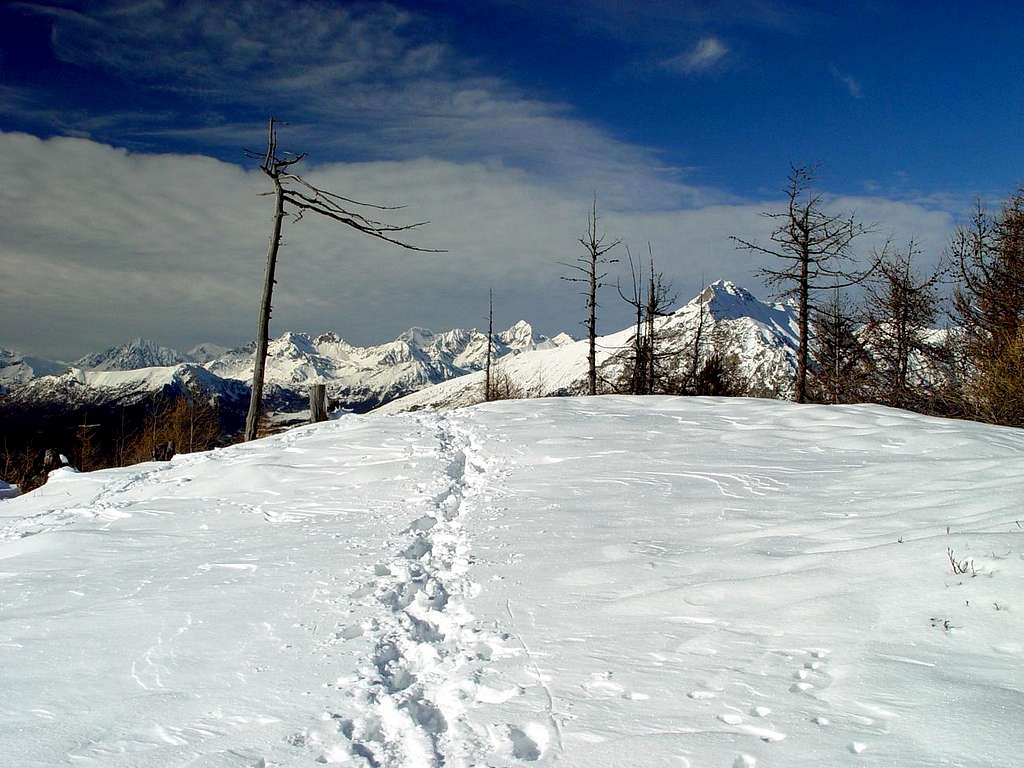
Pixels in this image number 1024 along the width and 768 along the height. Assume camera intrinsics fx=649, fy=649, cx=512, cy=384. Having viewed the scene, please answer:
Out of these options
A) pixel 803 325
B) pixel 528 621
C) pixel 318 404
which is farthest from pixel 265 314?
pixel 803 325

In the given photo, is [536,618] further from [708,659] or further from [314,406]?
[314,406]

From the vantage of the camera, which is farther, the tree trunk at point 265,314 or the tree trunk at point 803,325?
the tree trunk at point 803,325

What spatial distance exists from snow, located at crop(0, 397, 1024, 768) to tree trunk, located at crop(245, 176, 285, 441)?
471 cm

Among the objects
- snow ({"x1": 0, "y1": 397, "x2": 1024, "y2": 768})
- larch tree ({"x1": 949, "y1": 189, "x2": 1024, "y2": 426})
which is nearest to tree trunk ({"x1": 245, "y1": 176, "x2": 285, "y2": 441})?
snow ({"x1": 0, "y1": 397, "x2": 1024, "y2": 768})

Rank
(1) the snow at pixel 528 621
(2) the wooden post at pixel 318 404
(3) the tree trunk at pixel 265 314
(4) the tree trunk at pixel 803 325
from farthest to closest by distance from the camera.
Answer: (4) the tree trunk at pixel 803 325, (2) the wooden post at pixel 318 404, (3) the tree trunk at pixel 265 314, (1) the snow at pixel 528 621

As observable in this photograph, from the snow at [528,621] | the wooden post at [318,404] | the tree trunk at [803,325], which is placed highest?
the tree trunk at [803,325]

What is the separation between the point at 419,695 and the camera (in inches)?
131

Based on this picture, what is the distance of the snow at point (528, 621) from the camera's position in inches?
112

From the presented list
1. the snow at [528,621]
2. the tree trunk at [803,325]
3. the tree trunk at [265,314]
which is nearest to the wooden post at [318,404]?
the tree trunk at [265,314]

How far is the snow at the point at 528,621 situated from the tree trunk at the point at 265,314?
4714 millimetres

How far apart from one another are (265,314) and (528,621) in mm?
10408

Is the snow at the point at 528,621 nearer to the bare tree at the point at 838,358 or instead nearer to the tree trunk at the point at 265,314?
the tree trunk at the point at 265,314

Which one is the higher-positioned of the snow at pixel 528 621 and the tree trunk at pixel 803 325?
the tree trunk at pixel 803 325

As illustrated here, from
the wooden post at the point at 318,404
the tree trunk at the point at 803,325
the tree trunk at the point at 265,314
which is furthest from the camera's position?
the tree trunk at the point at 803,325
